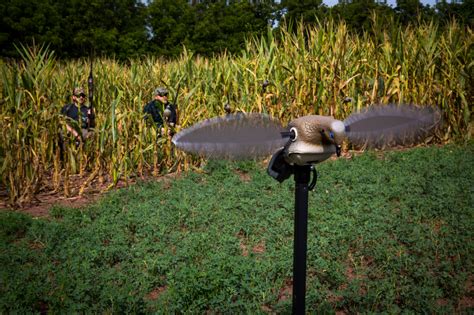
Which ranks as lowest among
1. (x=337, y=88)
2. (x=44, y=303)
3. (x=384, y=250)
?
(x=44, y=303)

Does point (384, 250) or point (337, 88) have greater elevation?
point (337, 88)

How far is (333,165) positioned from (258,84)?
1.85 metres

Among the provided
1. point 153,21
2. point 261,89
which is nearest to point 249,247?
point 261,89

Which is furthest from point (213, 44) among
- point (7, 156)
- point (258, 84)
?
point (7, 156)

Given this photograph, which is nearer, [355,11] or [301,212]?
[301,212]

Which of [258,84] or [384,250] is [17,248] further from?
[258,84]

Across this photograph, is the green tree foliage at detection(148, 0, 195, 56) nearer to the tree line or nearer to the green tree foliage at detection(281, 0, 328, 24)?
the tree line

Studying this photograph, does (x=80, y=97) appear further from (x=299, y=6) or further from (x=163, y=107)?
(x=299, y=6)

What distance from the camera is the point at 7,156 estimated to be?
5.71 meters

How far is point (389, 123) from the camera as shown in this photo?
1.99 m

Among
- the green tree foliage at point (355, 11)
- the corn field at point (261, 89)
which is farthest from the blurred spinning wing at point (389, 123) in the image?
the green tree foliage at point (355, 11)

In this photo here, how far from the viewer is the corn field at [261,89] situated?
6.61 meters

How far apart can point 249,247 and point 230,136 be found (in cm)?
291

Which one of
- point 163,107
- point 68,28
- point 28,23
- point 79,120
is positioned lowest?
point 79,120
